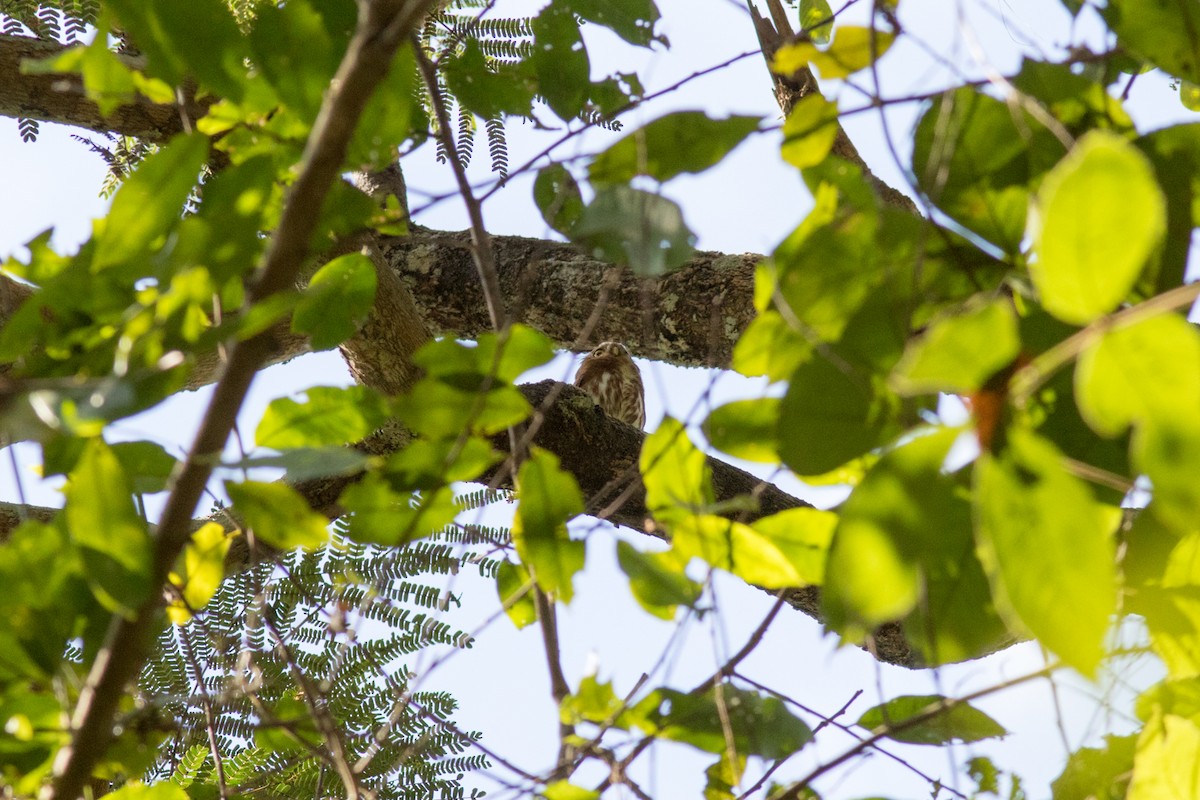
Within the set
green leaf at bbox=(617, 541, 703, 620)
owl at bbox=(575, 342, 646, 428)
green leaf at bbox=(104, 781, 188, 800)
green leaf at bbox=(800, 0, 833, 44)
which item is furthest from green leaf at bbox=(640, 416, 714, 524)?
owl at bbox=(575, 342, 646, 428)

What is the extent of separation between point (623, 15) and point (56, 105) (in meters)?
2.19

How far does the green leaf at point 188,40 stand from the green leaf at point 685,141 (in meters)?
0.23

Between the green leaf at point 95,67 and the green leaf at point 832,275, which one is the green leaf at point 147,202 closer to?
the green leaf at point 95,67

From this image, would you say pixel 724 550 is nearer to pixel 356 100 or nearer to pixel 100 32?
pixel 356 100

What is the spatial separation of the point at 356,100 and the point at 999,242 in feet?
1.11

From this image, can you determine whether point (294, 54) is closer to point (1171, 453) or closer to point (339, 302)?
point (339, 302)

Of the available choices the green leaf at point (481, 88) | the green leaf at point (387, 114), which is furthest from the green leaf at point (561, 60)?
the green leaf at point (387, 114)

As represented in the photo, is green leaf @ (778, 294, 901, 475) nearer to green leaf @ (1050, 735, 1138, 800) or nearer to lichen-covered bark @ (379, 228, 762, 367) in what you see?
green leaf @ (1050, 735, 1138, 800)

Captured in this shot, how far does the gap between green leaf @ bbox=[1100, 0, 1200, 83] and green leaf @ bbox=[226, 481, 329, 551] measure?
21.2 inches

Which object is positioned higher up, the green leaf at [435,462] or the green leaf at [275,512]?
the green leaf at [435,462]

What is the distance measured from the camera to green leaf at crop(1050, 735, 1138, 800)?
63 cm

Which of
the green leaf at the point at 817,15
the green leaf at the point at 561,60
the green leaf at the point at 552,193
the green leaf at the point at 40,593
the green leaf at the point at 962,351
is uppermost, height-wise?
the green leaf at the point at 817,15

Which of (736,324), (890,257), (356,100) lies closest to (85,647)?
(356,100)

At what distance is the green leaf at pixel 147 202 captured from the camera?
556 mm
